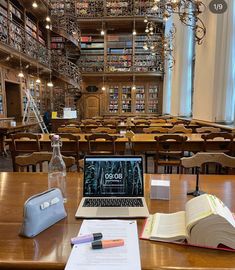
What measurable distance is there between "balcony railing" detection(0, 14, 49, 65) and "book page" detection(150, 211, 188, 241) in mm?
7148

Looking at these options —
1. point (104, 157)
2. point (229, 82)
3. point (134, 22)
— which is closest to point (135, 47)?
point (134, 22)

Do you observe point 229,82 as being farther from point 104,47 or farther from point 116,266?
point 104,47

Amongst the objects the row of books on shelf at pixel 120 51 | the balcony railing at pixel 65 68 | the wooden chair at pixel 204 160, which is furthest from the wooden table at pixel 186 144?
the row of books on shelf at pixel 120 51

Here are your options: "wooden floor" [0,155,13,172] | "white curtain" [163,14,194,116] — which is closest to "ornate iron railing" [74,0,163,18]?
"white curtain" [163,14,194,116]

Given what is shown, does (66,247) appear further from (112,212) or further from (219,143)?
(219,143)

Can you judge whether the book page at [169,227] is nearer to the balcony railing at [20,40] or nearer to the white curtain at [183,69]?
the balcony railing at [20,40]

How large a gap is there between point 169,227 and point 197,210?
13cm

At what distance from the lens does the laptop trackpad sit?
3.63ft

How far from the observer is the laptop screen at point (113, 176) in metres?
1.27

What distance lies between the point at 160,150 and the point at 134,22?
1001cm

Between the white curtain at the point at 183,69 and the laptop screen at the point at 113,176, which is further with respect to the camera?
the white curtain at the point at 183,69

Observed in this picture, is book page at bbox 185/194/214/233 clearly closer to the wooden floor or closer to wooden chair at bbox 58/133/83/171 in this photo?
wooden chair at bbox 58/133/83/171

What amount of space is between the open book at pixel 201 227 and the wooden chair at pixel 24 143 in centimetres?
296

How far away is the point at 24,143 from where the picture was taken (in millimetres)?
3816
